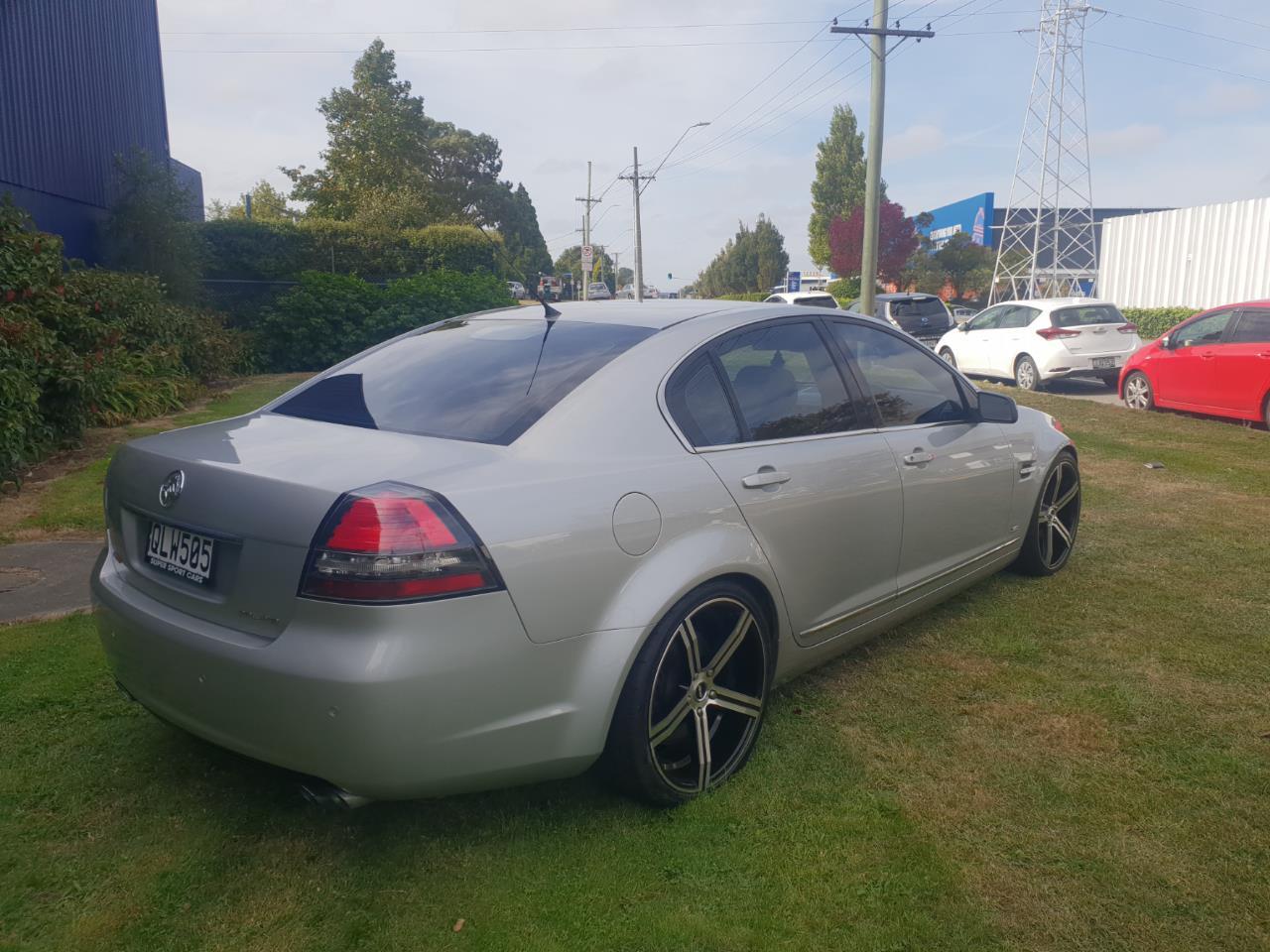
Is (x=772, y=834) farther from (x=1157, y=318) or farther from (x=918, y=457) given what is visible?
(x=1157, y=318)

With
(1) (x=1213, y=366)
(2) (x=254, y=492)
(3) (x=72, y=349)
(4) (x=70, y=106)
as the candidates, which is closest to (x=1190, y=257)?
(1) (x=1213, y=366)

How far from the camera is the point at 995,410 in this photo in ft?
15.1

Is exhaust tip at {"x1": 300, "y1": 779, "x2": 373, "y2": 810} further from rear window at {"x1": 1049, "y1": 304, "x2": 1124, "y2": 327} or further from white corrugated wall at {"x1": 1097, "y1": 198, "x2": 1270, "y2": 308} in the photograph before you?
white corrugated wall at {"x1": 1097, "y1": 198, "x2": 1270, "y2": 308}

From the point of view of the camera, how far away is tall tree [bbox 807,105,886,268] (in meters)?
63.0

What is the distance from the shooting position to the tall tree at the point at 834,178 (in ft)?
207

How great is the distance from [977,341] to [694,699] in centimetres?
1471

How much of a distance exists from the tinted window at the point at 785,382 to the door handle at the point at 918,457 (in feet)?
1.02

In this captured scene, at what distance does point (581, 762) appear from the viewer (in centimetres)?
278

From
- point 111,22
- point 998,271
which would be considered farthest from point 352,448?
point 998,271

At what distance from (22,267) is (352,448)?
25.1 ft

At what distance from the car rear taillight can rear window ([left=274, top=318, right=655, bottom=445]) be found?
438 millimetres

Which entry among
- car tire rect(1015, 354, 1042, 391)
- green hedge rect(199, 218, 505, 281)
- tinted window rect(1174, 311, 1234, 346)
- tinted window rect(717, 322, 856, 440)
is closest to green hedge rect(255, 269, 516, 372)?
green hedge rect(199, 218, 505, 281)

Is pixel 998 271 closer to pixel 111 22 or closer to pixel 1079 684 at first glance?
pixel 111 22

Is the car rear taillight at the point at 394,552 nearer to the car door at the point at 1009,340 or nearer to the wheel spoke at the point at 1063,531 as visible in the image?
the wheel spoke at the point at 1063,531
